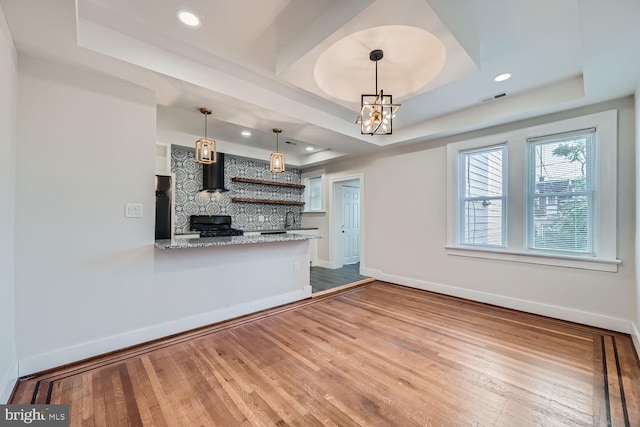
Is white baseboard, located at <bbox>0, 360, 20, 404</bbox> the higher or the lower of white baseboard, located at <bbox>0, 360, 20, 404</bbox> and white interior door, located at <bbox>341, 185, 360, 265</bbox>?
the lower

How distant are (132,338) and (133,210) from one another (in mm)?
1183

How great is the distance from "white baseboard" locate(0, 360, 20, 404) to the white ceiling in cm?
227

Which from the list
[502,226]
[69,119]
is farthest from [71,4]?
[502,226]

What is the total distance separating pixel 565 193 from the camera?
3121mm

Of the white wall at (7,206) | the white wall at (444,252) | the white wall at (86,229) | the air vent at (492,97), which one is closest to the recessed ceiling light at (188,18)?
the white wall at (86,229)

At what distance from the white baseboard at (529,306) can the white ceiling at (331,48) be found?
7.65 feet

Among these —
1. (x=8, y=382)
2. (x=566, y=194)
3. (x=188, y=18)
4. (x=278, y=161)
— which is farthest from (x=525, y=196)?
(x=8, y=382)

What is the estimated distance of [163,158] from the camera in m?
4.49

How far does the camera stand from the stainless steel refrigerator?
4.29m

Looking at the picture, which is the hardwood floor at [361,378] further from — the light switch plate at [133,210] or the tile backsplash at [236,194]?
the tile backsplash at [236,194]

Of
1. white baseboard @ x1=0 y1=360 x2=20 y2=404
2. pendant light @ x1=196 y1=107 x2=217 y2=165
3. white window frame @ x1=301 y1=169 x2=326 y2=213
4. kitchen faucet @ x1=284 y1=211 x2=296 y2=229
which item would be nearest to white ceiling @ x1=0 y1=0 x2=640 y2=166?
pendant light @ x1=196 y1=107 x2=217 y2=165

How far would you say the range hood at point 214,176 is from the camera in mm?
5160

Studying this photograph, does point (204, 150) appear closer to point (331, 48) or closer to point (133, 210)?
point (133, 210)

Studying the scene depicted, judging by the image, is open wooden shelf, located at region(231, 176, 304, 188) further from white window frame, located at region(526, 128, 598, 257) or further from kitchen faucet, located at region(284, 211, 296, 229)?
white window frame, located at region(526, 128, 598, 257)
